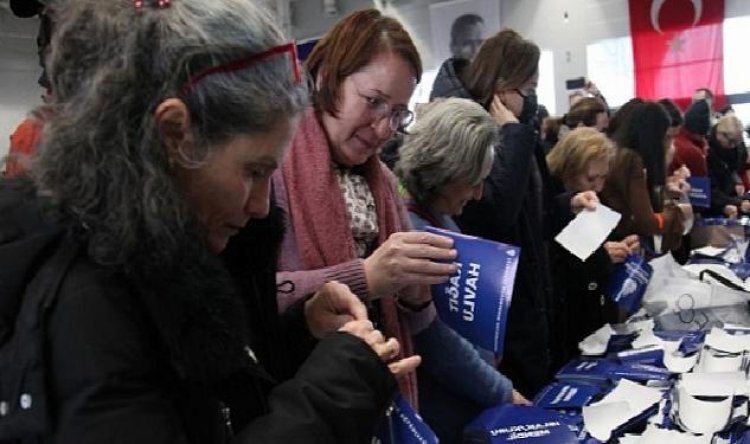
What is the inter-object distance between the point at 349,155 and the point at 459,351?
1.54 feet

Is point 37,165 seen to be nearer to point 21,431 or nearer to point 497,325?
point 21,431

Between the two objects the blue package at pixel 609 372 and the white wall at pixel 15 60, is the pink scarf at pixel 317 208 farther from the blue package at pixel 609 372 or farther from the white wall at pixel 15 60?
the white wall at pixel 15 60

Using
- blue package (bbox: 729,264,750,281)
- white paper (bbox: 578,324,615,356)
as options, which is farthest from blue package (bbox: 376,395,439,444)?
blue package (bbox: 729,264,750,281)

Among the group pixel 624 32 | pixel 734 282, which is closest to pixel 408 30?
pixel 734 282

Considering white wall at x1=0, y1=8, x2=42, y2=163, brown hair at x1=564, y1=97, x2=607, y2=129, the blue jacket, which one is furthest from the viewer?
white wall at x1=0, y1=8, x2=42, y2=163

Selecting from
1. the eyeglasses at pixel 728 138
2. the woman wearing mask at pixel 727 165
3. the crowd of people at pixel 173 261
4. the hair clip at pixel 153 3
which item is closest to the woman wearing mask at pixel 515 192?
→ the crowd of people at pixel 173 261

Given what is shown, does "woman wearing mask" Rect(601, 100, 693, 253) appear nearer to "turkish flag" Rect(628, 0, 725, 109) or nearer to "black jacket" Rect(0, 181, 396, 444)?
"black jacket" Rect(0, 181, 396, 444)

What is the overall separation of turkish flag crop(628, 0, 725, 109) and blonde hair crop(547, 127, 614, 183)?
5556 millimetres

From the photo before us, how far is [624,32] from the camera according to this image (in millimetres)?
8133

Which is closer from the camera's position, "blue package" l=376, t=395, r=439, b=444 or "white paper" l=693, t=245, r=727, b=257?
"blue package" l=376, t=395, r=439, b=444

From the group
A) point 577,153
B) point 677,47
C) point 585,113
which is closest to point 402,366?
point 577,153

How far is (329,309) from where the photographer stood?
973mm

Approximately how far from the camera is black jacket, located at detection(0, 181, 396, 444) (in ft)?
1.76

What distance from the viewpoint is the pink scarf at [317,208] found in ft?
3.79
